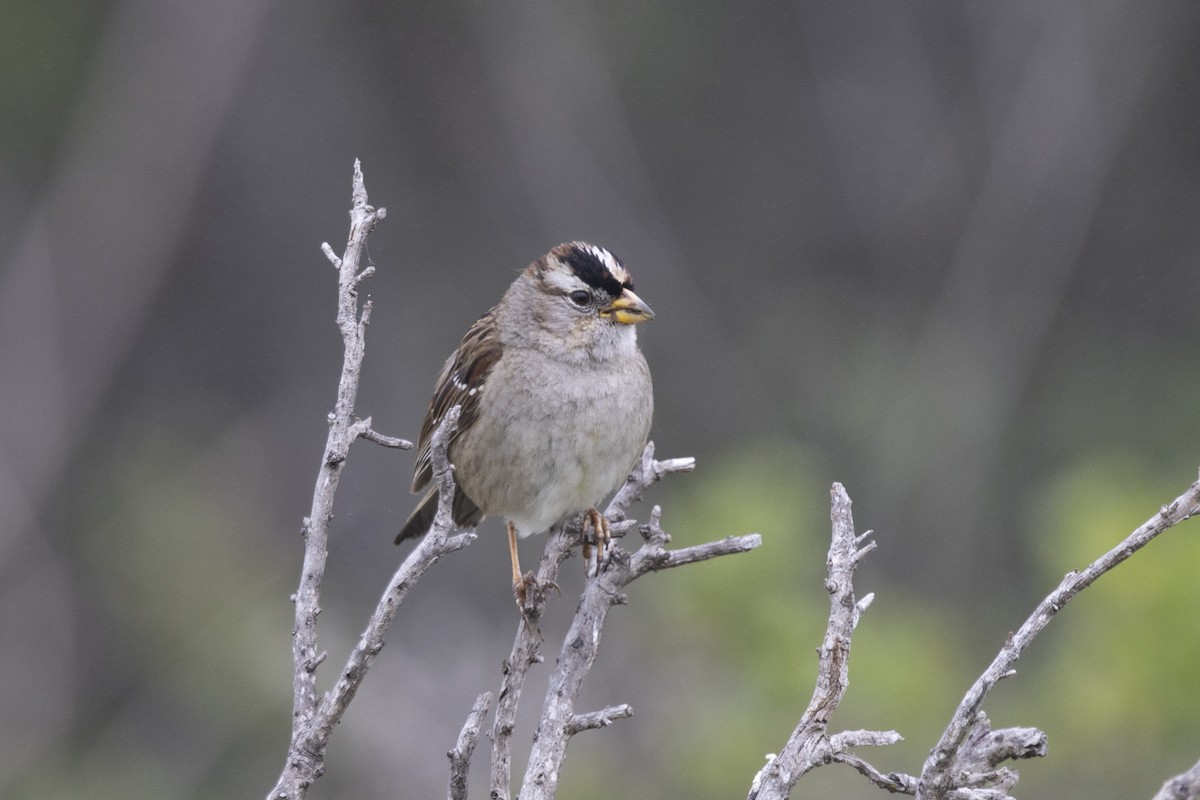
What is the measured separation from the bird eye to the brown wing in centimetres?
28

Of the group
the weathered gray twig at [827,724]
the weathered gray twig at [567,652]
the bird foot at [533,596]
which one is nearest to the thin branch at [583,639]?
the weathered gray twig at [567,652]

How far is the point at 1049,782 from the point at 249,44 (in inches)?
349

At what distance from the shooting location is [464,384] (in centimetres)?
480

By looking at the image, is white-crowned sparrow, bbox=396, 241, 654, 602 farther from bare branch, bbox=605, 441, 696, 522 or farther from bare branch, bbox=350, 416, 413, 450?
bare branch, bbox=350, 416, 413, 450

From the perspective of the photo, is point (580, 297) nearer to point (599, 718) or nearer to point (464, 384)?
point (464, 384)

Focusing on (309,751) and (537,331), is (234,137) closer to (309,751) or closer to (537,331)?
(537,331)

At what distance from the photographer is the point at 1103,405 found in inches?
410

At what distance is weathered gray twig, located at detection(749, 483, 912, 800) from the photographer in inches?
110

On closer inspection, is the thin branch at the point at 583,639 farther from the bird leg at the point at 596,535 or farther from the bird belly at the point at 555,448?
the bird belly at the point at 555,448

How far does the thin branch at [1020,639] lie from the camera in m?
2.47

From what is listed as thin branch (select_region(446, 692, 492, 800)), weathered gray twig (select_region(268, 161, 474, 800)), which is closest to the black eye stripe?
weathered gray twig (select_region(268, 161, 474, 800))

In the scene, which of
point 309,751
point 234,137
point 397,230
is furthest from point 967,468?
point 309,751

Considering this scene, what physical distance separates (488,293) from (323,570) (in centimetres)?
896

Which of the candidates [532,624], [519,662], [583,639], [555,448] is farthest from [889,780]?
[555,448]
